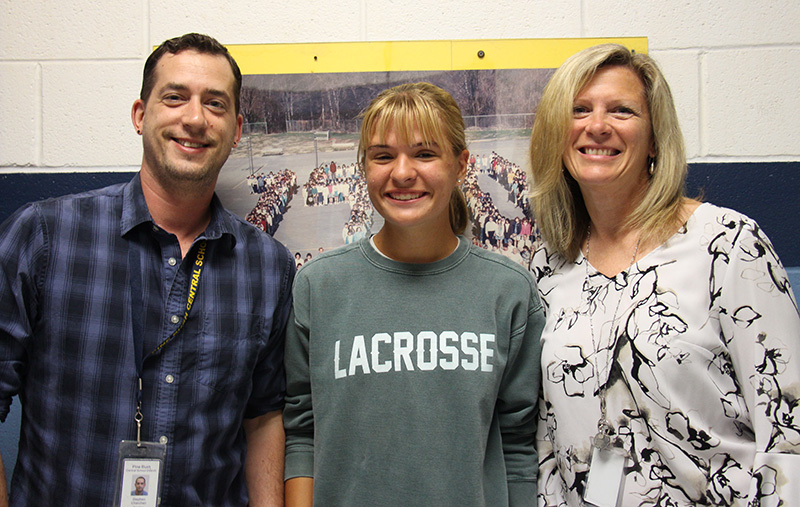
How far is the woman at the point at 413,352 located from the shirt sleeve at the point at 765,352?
43 centimetres

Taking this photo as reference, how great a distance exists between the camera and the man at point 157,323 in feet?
3.89

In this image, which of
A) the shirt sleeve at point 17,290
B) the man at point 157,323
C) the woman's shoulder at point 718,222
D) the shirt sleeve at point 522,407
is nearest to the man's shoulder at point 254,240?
the man at point 157,323

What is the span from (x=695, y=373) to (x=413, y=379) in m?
0.61

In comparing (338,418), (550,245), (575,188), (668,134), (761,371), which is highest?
(668,134)

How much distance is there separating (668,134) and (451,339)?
74 cm

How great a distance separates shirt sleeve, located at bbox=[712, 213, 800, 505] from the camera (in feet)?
3.46

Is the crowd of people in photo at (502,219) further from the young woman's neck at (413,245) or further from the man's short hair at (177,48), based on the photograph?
the man's short hair at (177,48)

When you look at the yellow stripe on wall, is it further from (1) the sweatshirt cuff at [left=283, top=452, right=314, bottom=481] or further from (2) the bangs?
(1) the sweatshirt cuff at [left=283, top=452, right=314, bottom=481]

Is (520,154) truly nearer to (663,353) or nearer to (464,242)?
(464,242)

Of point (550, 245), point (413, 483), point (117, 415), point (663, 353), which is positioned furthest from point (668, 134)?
point (117, 415)

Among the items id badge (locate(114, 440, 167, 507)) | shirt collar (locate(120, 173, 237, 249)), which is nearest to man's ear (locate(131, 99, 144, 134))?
shirt collar (locate(120, 173, 237, 249))

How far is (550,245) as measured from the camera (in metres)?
1.48

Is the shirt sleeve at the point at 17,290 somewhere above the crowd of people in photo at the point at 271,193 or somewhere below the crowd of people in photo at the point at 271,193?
below

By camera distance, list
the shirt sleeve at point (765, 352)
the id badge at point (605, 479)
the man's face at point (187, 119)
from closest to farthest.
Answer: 1. the shirt sleeve at point (765, 352)
2. the id badge at point (605, 479)
3. the man's face at point (187, 119)
